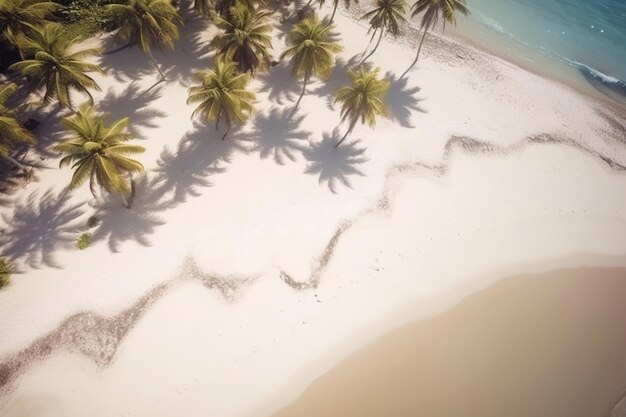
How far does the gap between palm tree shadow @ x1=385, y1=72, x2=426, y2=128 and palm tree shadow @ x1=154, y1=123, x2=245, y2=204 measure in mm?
13128

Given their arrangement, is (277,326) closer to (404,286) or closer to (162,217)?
(404,286)

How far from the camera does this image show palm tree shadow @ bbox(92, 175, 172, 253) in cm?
2152

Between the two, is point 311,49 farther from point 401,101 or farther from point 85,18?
point 85,18

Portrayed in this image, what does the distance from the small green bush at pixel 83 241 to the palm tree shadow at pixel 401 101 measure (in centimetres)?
2334

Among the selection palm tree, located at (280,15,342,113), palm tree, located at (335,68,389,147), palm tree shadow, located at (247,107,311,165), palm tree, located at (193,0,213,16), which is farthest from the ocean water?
palm tree, located at (193,0,213,16)

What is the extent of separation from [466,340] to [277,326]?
11.1 meters

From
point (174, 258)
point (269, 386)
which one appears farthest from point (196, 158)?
point (269, 386)

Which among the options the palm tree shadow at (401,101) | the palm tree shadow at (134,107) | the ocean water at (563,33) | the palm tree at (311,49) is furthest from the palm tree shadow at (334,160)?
the ocean water at (563,33)

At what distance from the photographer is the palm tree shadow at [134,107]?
25489 mm

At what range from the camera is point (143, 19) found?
23047 millimetres

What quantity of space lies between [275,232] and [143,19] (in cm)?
1666

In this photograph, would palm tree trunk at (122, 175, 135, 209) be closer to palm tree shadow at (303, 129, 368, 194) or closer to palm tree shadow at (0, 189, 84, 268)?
palm tree shadow at (0, 189, 84, 268)

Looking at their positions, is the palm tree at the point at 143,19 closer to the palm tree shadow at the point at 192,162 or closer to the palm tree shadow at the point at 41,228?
the palm tree shadow at the point at 192,162

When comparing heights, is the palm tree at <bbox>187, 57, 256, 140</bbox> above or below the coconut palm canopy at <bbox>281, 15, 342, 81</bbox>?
below
